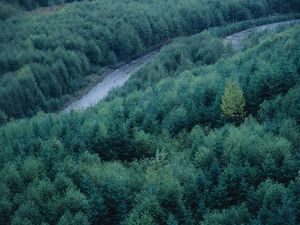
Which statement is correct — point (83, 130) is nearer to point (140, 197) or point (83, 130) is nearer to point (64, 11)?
point (140, 197)

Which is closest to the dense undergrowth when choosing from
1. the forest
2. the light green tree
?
the light green tree

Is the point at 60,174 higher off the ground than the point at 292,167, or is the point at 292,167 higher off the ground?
the point at 60,174

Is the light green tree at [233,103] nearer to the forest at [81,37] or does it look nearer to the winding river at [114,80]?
the winding river at [114,80]

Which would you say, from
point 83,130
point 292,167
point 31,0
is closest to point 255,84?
point 292,167

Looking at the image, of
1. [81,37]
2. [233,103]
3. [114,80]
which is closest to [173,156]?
[233,103]

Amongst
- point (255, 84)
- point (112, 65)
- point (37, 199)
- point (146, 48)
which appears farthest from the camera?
point (146, 48)

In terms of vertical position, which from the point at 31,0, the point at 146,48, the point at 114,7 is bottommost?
the point at 146,48

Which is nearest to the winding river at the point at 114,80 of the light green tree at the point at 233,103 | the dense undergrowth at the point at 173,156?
the dense undergrowth at the point at 173,156
